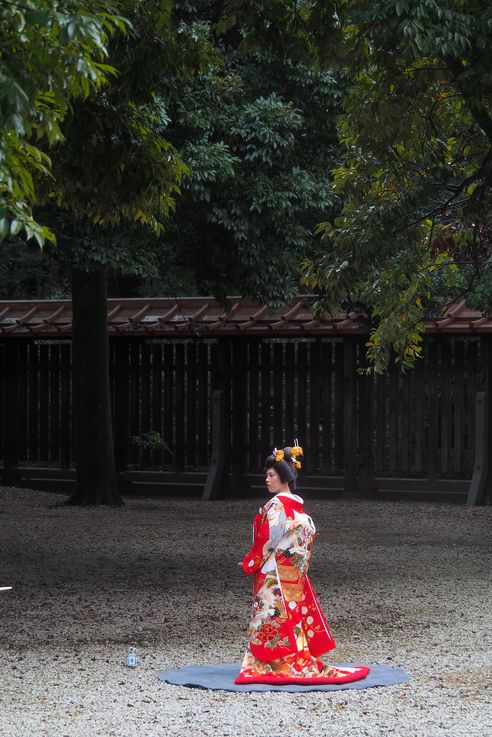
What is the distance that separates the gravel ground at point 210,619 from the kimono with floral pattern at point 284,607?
0.33 metres

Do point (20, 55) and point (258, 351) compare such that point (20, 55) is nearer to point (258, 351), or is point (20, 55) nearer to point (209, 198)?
point (209, 198)

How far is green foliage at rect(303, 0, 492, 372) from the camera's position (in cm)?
717

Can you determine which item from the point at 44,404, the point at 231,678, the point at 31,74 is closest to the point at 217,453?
the point at 44,404

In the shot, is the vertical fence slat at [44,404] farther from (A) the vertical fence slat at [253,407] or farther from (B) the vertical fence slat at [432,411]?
(B) the vertical fence slat at [432,411]

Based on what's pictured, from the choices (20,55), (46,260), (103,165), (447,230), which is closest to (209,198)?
(447,230)

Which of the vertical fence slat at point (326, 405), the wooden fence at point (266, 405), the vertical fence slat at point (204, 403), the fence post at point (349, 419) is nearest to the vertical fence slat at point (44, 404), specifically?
the wooden fence at point (266, 405)

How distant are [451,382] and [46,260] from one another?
7.76 meters

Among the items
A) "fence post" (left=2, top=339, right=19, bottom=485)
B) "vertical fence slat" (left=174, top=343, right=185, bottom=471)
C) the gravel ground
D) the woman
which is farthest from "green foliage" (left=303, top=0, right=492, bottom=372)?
"fence post" (left=2, top=339, right=19, bottom=485)

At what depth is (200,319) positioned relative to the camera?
15312 mm

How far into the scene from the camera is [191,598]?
8.11m

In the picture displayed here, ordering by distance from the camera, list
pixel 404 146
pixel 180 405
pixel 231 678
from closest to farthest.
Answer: pixel 231 678 < pixel 404 146 < pixel 180 405

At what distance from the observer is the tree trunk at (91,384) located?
1370 centimetres

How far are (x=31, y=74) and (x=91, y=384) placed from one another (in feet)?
31.1

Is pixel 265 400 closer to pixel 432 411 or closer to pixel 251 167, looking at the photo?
pixel 432 411
